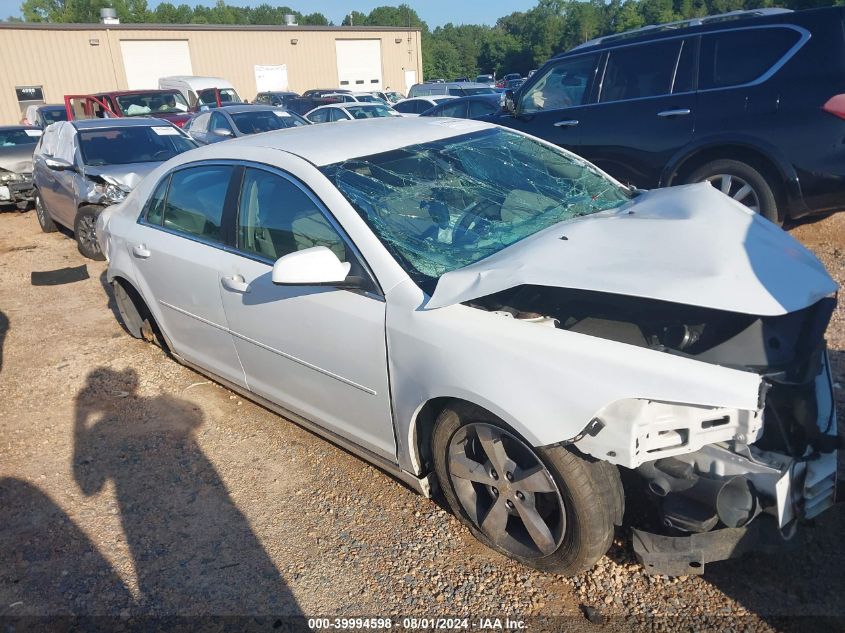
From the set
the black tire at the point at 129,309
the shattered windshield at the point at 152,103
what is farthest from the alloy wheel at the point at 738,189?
the shattered windshield at the point at 152,103

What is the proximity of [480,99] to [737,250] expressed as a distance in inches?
400

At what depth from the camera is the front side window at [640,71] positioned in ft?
19.5

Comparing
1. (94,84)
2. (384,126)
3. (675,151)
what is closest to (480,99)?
(675,151)

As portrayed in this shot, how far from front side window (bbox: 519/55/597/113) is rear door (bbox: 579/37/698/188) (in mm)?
203

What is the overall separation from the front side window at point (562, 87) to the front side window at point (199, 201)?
4294 mm

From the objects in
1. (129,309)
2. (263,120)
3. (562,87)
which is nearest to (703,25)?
(562,87)

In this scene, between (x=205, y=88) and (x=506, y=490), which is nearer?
(x=506, y=490)

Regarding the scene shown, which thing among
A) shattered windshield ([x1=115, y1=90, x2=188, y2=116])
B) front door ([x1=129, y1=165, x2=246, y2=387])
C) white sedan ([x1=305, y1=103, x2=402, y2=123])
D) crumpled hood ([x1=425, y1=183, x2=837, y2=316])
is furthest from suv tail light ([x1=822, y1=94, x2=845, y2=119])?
shattered windshield ([x1=115, y1=90, x2=188, y2=116])

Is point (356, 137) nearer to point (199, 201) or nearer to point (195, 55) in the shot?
point (199, 201)

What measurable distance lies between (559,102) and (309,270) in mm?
5075

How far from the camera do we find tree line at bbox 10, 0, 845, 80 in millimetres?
64438

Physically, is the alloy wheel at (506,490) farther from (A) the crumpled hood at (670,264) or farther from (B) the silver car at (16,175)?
(B) the silver car at (16,175)

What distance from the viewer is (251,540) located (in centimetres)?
294

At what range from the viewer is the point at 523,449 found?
2.44 m
